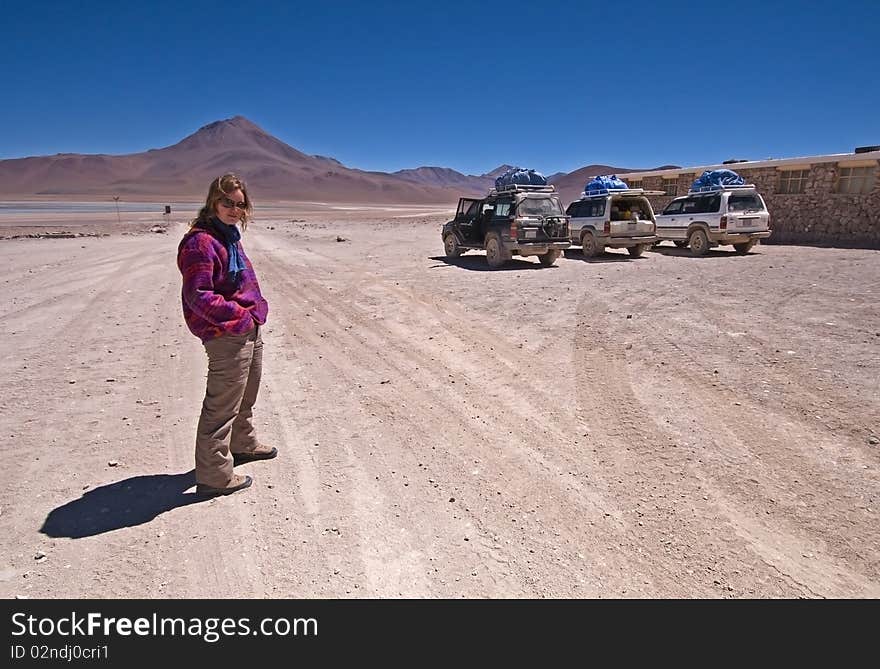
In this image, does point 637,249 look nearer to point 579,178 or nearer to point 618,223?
point 618,223

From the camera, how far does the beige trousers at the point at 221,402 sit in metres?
3.29

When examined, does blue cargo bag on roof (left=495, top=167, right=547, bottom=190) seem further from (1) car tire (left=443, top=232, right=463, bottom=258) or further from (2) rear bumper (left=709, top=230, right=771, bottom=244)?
(2) rear bumper (left=709, top=230, right=771, bottom=244)

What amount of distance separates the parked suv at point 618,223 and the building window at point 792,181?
9975 mm

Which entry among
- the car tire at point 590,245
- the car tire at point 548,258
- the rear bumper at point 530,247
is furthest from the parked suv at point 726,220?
the rear bumper at point 530,247

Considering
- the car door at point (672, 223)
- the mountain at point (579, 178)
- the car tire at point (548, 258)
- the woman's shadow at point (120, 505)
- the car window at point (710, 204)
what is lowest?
the woman's shadow at point (120, 505)

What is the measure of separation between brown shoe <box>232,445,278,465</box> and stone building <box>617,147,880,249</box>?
22.0 m

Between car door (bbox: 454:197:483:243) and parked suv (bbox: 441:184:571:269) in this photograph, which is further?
car door (bbox: 454:197:483:243)

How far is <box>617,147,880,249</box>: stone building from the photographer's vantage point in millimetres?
19203

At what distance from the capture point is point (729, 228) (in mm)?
16031

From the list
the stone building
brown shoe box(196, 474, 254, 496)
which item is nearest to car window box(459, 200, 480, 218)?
brown shoe box(196, 474, 254, 496)

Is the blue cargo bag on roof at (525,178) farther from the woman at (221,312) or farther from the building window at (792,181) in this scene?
the woman at (221,312)
